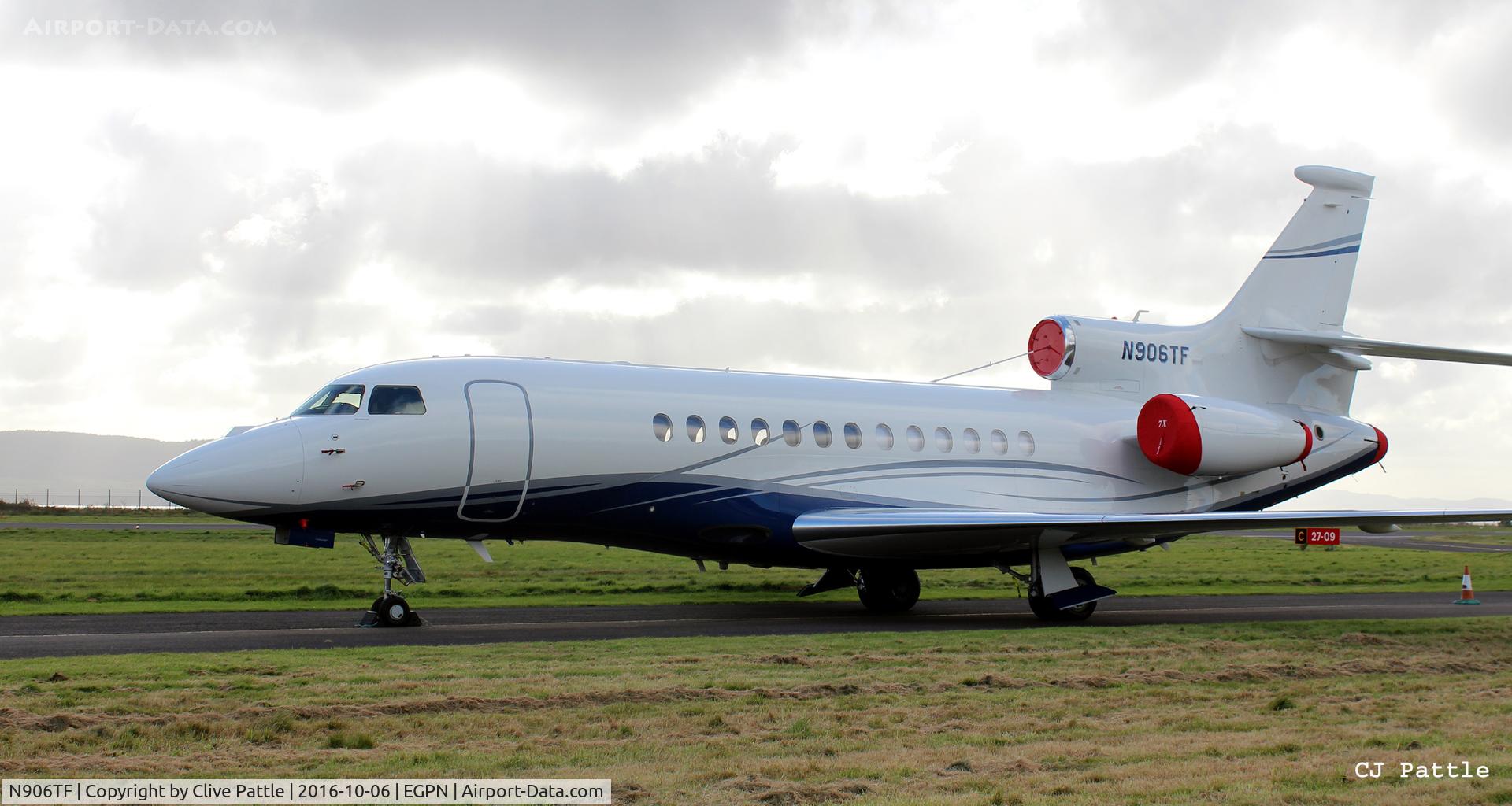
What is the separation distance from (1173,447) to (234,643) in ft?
51.0

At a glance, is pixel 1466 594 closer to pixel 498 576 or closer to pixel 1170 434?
pixel 1170 434

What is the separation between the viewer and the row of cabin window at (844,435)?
1808 cm

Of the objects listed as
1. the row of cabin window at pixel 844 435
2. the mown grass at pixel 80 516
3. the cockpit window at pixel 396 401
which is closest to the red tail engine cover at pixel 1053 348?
the row of cabin window at pixel 844 435

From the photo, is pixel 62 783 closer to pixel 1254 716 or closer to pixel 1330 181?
pixel 1254 716

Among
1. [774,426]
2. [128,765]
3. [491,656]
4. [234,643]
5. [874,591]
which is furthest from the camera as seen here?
[874,591]

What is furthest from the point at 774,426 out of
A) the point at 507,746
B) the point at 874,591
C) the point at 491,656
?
the point at 507,746

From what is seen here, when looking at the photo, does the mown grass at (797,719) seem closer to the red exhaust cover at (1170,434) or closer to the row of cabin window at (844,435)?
the row of cabin window at (844,435)

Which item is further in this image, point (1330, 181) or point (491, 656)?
point (1330, 181)

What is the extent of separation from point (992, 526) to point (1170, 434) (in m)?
5.61

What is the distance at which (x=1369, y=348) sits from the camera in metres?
23.3

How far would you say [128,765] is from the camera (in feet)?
24.0

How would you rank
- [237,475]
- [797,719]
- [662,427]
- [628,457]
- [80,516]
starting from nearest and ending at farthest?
[797,719], [237,475], [628,457], [662,427], [80,516]

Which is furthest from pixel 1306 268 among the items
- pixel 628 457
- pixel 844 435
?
pixel 628 457

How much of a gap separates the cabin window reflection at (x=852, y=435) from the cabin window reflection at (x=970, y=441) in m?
2.17
